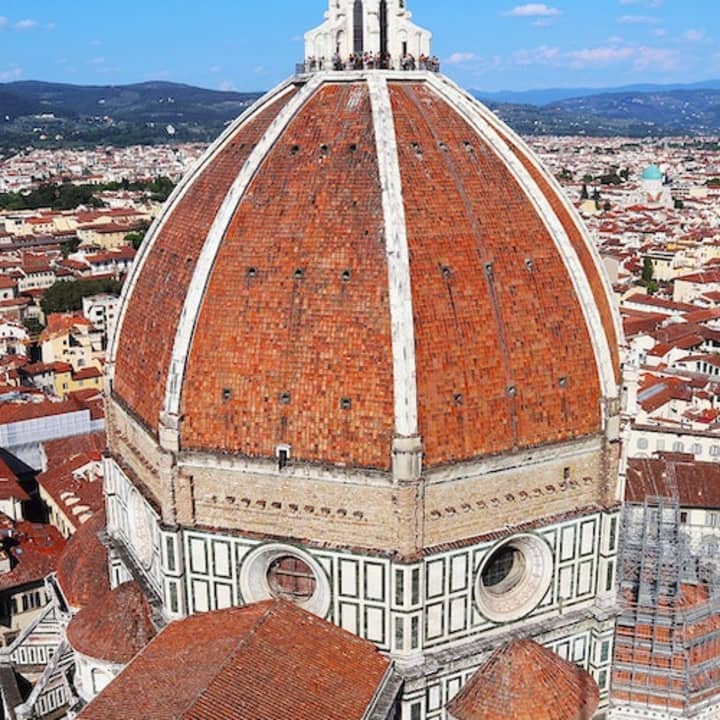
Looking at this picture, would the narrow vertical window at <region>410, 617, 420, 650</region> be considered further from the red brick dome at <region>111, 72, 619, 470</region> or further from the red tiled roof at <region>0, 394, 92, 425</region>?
the red tiled roof at <region>0, 394, 92, 425</region>

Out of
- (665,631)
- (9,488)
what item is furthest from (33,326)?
(665,631)

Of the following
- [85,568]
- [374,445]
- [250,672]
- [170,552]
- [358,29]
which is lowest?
[85,568]

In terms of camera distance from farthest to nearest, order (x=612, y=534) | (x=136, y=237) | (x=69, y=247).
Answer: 1. (x=69, y=247)
2. (x=136, y=237)
3. (x=612, y=534)

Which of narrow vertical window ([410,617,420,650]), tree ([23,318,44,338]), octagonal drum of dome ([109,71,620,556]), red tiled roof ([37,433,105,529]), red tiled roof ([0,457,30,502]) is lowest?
tree ([23,318,44,338])

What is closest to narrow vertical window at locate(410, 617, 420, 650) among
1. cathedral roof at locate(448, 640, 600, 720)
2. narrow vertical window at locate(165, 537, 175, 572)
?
cathedral roof at locate(448, 640, 600, 720)

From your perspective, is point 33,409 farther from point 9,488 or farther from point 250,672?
point 250,672

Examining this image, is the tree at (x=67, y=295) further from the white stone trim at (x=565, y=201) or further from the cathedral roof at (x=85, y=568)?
the white stone trim at (x=565, y=201)

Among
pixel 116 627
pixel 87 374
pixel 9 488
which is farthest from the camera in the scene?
pixel 87 374
